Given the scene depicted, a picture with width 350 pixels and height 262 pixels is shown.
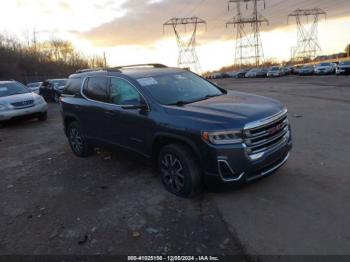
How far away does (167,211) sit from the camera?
171 inches

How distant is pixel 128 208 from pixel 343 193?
2.90m

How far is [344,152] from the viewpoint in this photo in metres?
5.94

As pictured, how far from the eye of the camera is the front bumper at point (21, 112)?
1162 cm

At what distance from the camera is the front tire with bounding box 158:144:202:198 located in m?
4.38

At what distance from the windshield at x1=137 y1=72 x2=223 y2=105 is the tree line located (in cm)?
4695

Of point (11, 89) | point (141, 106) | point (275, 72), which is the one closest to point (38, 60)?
point (275, 72)

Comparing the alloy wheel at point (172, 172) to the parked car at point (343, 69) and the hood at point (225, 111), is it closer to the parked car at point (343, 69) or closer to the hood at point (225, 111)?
the hood at point (225, 111)

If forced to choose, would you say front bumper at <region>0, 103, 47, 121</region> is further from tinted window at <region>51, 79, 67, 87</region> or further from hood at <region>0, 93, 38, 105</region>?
tinted window at <region>51, 79, 67, 87</region>

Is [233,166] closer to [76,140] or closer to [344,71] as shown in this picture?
[76,140]

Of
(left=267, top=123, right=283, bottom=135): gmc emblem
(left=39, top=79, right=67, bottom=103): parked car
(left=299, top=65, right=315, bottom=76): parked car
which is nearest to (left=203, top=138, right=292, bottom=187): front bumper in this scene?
(left=267, top=123, right=283, bottom=135): gmc emblem

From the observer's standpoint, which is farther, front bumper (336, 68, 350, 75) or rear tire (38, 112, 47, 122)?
front bumper (336, 68, 350, 75)

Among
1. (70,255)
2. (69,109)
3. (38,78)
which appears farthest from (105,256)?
(38,78)

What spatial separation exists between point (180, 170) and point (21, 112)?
933 centimetres

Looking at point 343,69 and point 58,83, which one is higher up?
point 343,69
